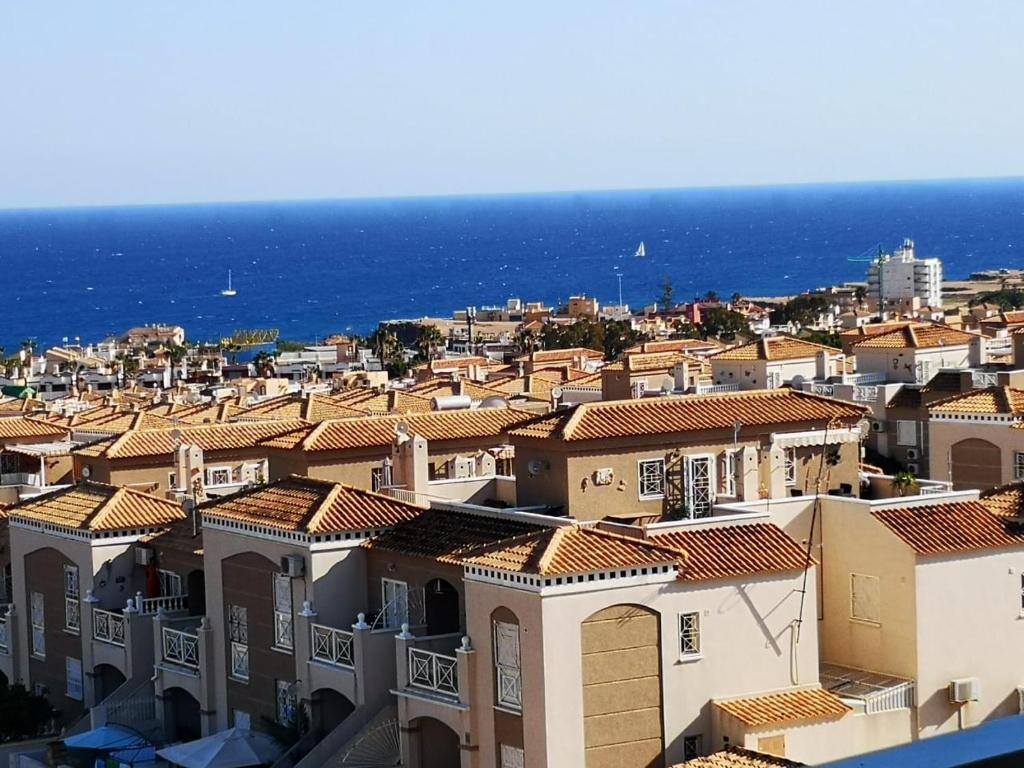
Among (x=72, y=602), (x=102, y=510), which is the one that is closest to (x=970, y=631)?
(x=102, y=510)

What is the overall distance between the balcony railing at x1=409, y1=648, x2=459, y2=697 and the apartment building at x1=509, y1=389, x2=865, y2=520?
144 inches

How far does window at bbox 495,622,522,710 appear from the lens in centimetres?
1830

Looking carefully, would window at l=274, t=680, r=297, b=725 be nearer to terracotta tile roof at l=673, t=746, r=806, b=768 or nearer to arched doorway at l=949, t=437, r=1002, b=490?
terracotta tile roof at l=673, t=746, r=806, b=768

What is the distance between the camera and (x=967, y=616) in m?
20.4

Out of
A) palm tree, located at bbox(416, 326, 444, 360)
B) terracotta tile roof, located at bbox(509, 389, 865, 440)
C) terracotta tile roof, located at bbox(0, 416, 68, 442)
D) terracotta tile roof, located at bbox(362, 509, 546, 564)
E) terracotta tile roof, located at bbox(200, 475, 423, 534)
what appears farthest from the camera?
palm tree, located at bbox(416, 326, 444, 360)

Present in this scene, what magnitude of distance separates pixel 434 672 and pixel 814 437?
20.8 ft

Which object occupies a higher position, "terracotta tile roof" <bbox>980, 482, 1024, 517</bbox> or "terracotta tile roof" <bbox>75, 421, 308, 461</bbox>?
"terracotta tile roof" <bbox>980, 482, 1024, 517</bbox>

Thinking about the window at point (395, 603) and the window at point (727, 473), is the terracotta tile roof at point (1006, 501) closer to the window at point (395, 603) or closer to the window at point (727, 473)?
the window at point (727, 473)

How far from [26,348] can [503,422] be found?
74901 millimetres

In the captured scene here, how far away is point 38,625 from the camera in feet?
90.8

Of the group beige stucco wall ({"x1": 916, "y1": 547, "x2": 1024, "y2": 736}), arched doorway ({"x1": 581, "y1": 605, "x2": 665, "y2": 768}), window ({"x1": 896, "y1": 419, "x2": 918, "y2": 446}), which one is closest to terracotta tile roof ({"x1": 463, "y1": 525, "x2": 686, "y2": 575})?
arched doorway ({"x1": 581, "y1": 605, "x2": 665, "y2": 768})

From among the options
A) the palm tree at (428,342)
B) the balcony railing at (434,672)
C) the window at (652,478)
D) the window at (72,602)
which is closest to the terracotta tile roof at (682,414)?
the window at (652,478)

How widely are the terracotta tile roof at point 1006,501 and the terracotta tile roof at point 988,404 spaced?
4689 mm

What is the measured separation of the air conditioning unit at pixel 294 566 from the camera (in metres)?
21.8
